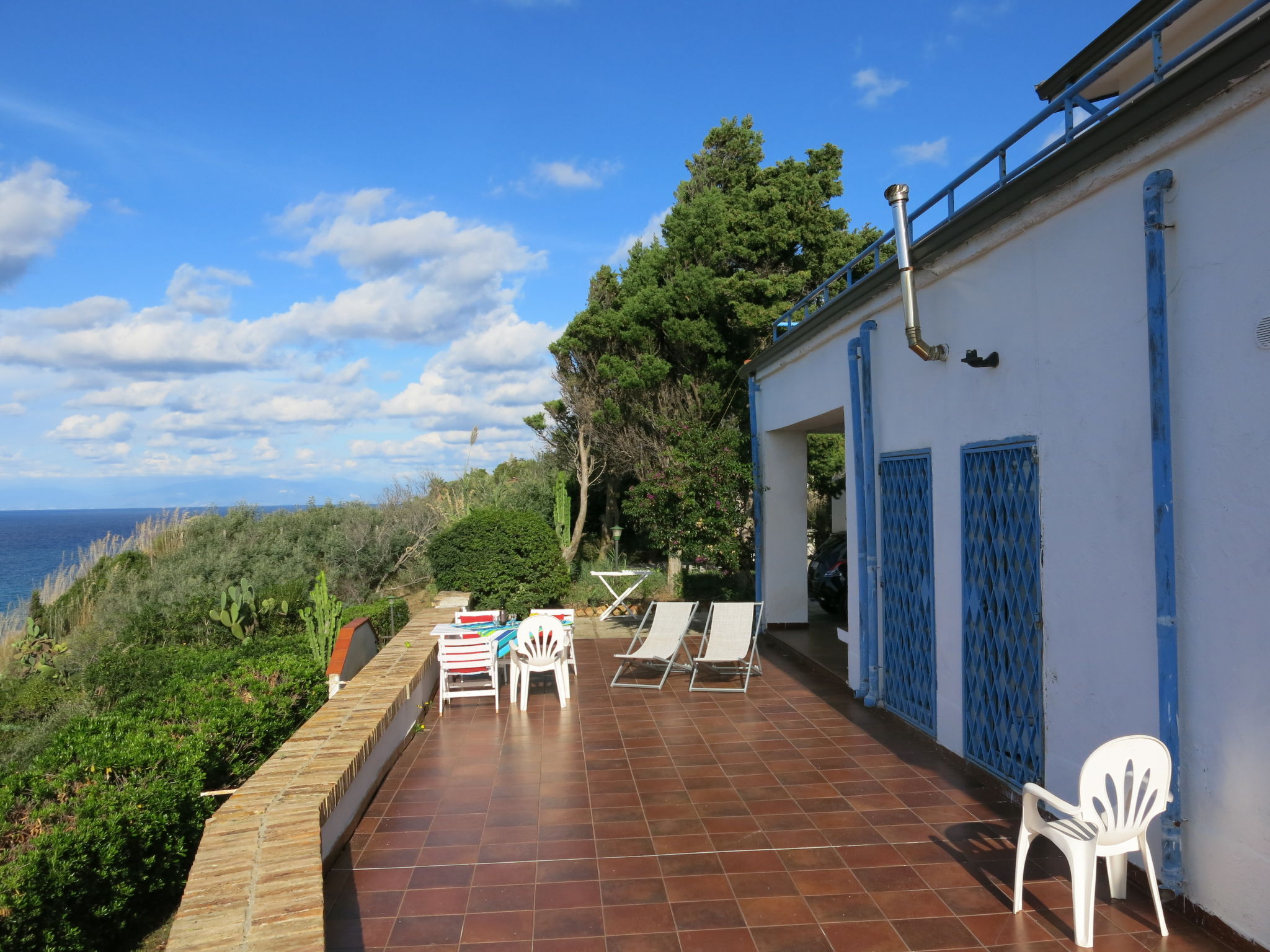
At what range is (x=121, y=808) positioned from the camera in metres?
3.57


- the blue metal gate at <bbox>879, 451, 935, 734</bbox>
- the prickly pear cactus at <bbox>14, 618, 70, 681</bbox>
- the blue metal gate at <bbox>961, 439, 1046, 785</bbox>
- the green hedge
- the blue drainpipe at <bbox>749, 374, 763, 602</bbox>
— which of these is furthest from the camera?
the blue drainpipe at <bbox>749, 374, 763, 602</bbox>

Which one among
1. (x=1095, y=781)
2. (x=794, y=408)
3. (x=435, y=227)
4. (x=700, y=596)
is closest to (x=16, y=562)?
(x=435, y=227)

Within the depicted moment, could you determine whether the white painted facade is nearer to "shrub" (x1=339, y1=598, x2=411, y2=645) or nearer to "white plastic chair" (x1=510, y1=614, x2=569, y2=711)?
"white plastic chair" (x1=510, y1=614, x2=569, y2=711)

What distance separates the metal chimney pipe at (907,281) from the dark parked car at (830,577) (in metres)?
5.46

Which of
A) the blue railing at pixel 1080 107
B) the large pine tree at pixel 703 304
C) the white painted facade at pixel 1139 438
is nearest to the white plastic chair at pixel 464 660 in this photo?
the white painted facade at pixel 1139 438

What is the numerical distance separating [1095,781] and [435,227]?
1487 cm

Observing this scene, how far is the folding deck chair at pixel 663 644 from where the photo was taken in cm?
755

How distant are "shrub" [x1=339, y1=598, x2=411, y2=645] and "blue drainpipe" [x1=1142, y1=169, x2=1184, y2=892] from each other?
27.7 ft

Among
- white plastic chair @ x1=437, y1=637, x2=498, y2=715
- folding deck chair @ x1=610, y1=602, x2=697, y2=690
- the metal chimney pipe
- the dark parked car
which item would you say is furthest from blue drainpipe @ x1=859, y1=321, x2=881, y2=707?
the dark parked car

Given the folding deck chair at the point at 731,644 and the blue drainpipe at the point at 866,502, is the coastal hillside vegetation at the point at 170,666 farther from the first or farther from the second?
the blue drainpipe at the point at 866,502

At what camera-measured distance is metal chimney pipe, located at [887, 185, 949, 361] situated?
511 centimetres

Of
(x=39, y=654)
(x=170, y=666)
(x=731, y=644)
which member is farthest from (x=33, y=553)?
(x=731, y=644)

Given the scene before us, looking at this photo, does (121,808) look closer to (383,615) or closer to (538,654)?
(538,654)

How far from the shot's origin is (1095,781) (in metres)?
2.92
